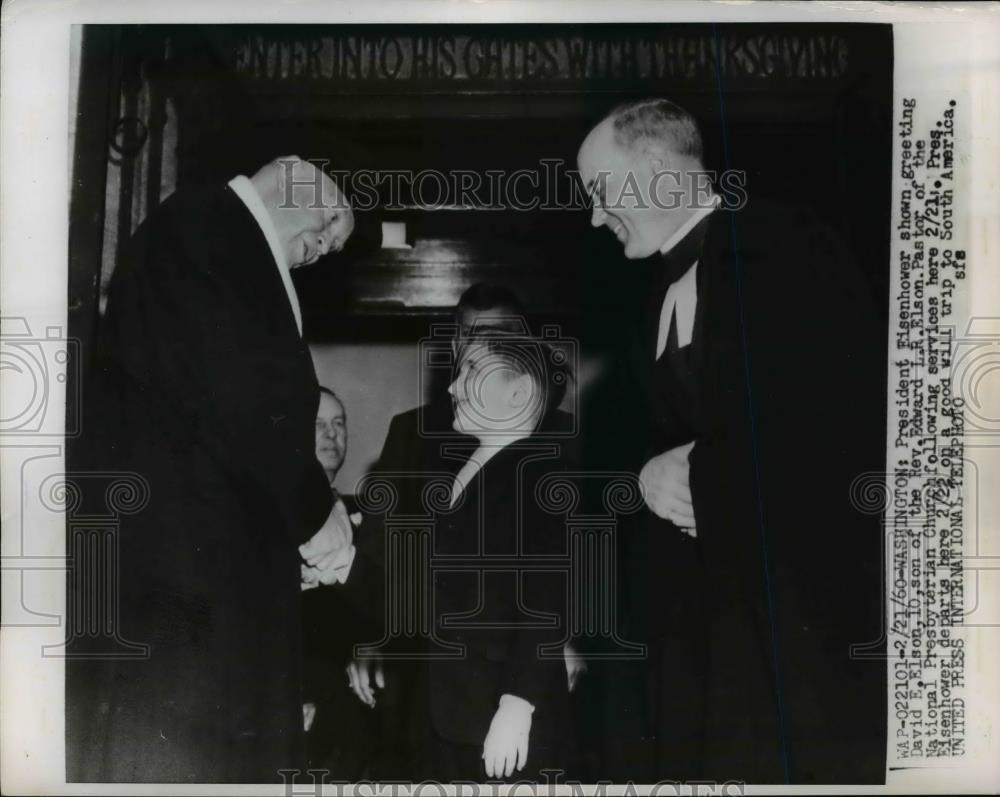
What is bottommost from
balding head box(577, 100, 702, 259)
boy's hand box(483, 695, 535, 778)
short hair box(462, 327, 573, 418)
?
boy's hand box(483, 695, 535, 778)

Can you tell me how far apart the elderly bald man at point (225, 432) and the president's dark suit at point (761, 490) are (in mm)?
426

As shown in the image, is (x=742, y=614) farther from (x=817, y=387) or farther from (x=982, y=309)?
(x=982, y=309)

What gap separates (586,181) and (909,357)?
0.47 m

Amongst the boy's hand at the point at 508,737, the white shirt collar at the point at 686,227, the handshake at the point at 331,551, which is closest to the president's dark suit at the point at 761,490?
the white shirt collar at the point at 686,227

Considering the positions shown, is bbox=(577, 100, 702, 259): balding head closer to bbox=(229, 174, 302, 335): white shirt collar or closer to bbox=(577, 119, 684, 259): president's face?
bbox=(577, 119, 684, 259): president's face

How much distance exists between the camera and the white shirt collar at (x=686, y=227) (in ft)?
3.03

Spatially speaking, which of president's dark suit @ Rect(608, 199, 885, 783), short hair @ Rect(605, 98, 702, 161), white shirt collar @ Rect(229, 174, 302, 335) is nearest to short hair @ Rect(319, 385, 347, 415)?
white shirt collar @ Rect(229, 174, 302, 335)

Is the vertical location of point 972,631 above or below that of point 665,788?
above

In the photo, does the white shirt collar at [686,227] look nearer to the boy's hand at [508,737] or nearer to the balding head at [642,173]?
the balding head at [642,173]

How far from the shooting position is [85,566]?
3.08ft

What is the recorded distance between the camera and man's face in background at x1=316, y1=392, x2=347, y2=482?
92 cm

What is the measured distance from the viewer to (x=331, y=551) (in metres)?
0.93

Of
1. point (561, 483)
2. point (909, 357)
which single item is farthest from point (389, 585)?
point (909, 357)

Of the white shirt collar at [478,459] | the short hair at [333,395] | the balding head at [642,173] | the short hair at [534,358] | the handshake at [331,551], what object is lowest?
the handshake at [331,551]
